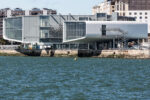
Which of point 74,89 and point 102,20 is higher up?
point 102,20

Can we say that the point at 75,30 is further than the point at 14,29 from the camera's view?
No

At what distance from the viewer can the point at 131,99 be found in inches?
2200

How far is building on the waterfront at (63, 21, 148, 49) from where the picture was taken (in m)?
176

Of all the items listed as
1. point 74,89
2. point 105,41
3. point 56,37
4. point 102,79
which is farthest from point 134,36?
point 74,89

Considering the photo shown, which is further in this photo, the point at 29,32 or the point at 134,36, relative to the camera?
the point at 29,32

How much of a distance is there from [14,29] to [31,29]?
5773 millimetres

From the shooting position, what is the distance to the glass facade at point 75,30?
7013 inches

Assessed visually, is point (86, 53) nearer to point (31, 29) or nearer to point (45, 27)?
point (45, 27)

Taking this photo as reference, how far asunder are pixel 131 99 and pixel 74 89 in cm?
907

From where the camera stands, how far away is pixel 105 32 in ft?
580

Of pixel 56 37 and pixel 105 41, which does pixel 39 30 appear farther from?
pixel 105 41

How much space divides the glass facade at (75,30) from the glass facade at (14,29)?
59.0 ft

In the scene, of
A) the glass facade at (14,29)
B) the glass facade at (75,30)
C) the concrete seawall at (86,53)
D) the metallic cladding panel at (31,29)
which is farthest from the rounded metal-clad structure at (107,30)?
the glass facade at (14,29)

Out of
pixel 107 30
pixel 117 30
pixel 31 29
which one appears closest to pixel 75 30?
pixel 107 30
